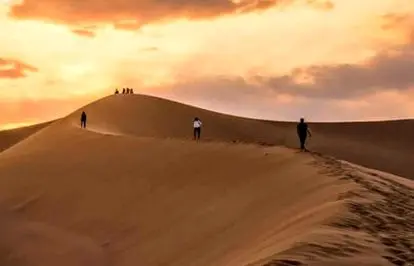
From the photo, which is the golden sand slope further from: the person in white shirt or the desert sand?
the person in white shirt

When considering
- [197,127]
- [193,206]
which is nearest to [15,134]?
[197,127]

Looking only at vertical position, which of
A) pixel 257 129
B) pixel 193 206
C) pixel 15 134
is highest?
pixel 257 129

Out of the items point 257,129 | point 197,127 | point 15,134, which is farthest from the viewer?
point 15,134

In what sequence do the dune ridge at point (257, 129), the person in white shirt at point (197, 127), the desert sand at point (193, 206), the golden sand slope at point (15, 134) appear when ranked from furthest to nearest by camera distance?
the golden sand slope at point (15, 134) → the dune ridge at point (257, 129) → the person in white shirt at point (197, 127) → the desert sand at point (193, 206)

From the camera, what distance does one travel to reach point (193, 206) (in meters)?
16.5

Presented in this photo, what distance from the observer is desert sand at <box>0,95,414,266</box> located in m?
8.86

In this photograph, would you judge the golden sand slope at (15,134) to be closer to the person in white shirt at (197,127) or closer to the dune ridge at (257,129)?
the dune ridge at (257,129)

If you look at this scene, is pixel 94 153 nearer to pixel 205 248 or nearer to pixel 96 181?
pixel 96 181

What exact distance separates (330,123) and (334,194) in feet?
155

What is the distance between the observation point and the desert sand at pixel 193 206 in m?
8.86

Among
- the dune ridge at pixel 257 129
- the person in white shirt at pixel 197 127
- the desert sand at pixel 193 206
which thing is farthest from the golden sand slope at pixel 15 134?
the person in white shirt at pixel 197 127

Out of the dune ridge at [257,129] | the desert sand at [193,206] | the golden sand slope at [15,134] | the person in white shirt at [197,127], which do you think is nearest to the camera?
the desert sand at [193,206]

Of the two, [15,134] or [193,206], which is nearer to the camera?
[193,206]

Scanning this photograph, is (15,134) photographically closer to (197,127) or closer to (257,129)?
(257,129)
